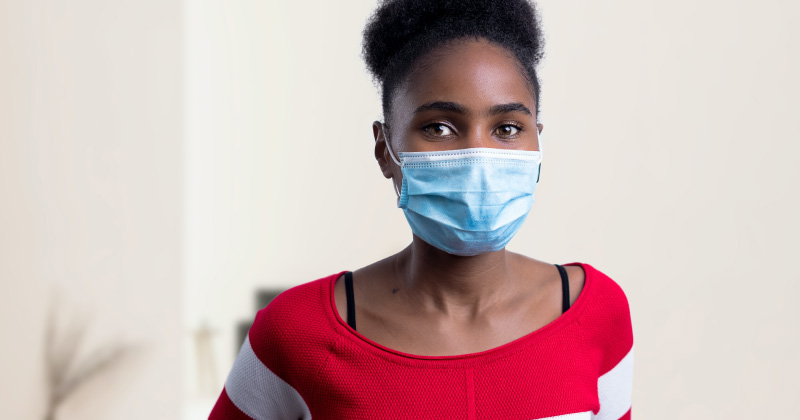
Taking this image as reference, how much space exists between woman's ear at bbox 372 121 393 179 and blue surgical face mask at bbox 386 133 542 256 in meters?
0.09

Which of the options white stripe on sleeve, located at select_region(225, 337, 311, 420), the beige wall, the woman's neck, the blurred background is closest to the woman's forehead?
the woman's neck

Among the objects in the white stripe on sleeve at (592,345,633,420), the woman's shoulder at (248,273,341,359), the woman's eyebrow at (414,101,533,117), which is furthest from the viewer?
the white stripe on sleeve at (592,345,633,420)

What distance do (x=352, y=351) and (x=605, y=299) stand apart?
472 mm

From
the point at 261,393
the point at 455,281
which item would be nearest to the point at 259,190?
the point at 261,393

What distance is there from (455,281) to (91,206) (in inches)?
99.6

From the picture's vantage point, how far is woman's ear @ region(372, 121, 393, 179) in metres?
1.33

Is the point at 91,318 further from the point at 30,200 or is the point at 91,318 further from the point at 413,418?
the point at 413,418

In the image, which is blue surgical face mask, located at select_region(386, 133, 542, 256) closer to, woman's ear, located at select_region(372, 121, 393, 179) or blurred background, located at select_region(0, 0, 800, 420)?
woman's ear, located at select_region(372, 121, 393, 179)

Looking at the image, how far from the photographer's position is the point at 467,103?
1.17 meters

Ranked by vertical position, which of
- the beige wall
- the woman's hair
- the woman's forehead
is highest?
the woman's hair

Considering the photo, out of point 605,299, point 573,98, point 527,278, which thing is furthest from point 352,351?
point 573,98

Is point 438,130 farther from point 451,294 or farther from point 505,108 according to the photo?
point 451,294

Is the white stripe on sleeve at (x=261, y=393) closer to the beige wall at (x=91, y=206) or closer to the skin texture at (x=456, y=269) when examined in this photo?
the skin texture at (x=456, y=269)

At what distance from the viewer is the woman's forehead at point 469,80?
1173 millimetres
